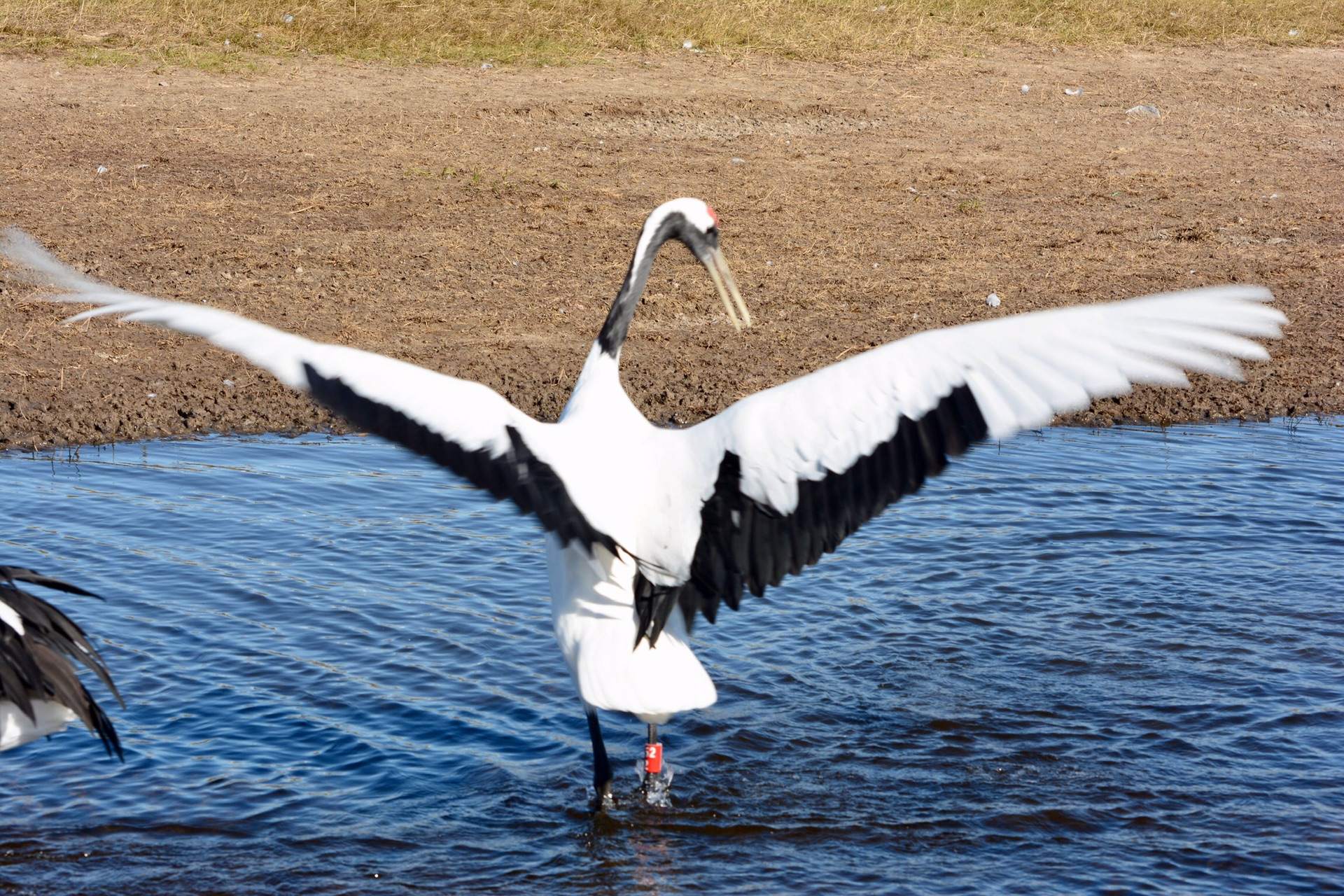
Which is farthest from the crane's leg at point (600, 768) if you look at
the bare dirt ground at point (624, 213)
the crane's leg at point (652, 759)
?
the bare dirt ground at point (624, 213)

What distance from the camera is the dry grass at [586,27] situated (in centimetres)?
1441

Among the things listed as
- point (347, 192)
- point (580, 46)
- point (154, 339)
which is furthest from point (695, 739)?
point (580, 46)

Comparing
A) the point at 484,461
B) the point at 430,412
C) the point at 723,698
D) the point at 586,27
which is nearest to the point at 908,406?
the point at 484,461

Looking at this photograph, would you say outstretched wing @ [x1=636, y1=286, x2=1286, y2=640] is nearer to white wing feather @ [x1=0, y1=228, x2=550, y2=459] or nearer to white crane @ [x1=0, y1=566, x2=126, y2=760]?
white wing feather @ [x1=0, y1=228, x2=550, y2=459]

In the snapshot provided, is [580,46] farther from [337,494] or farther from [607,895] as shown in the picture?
[607,895]

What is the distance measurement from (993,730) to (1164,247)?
6355 mm

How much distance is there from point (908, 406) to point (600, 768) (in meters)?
1.58

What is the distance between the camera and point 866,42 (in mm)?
16406

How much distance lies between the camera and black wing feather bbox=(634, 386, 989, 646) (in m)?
3.53

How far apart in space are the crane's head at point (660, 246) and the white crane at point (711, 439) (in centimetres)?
30

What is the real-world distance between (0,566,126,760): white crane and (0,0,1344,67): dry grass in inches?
432

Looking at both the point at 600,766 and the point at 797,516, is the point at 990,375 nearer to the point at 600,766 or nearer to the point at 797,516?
the point at 797,516

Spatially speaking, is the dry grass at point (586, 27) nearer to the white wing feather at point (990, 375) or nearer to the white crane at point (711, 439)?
the white crane at point (711, 439)

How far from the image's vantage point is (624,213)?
34.7 feet
